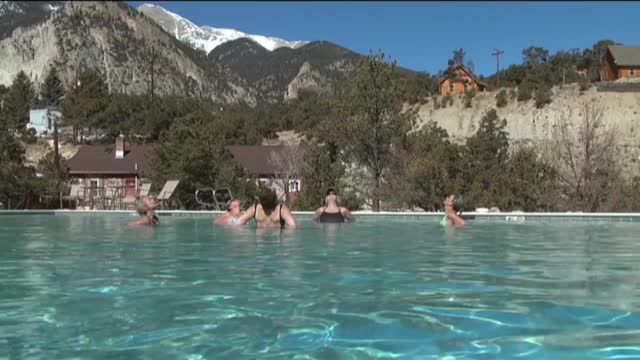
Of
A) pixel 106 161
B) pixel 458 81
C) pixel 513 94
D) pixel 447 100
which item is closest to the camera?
pixel 106 161

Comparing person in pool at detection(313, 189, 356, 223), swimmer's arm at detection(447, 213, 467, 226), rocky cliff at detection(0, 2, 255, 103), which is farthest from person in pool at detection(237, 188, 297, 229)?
rocky cliff at detection(0, 2, 255, 103)

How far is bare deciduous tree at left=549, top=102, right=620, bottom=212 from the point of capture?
18.9m

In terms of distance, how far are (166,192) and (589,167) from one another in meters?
13.5

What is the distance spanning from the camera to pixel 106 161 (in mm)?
46812

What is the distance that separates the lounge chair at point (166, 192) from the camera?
24250mm

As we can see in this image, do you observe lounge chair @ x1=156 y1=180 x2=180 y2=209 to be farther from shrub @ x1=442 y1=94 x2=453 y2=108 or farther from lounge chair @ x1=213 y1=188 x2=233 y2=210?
shrub @ x1=442 y1=94 x2=453 y2=108

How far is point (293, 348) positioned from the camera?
438cm

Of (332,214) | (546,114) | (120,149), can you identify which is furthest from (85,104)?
(332,214)

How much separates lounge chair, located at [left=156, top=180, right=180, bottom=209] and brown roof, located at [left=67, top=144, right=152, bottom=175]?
20107 mm

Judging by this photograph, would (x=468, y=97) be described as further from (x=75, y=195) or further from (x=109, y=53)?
(x=109, y=53)

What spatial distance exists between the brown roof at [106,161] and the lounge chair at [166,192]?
20.1m

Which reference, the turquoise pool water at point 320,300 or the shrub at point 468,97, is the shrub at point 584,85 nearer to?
the shrub at point 468,97

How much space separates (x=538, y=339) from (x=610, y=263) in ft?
15.3

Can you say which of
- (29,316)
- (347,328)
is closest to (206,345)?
(347,328)
